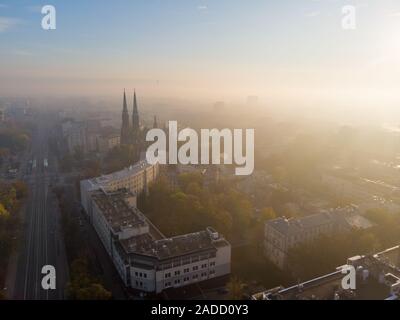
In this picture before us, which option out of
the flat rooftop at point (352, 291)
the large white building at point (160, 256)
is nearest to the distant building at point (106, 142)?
the large white building at point (160, 256)

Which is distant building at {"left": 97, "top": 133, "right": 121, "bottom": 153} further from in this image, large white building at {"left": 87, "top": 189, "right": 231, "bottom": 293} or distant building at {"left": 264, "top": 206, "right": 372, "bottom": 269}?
distant building at {"left": 264, "top": 206, "right": 372, "bottom": 269}

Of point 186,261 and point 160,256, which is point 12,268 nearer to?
point 160,256

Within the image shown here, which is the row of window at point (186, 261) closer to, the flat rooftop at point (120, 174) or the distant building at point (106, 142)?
the flat rooftop at point (120, 174)

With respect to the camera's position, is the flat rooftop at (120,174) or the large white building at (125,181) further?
the flat rooftop at (120,174)

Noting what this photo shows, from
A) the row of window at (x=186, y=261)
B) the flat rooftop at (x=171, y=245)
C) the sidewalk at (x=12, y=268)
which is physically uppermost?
the flat rooftop at (x=171, y=245)

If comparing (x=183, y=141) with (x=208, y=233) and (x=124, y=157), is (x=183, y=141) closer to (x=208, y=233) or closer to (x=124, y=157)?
(x=124, y=157)

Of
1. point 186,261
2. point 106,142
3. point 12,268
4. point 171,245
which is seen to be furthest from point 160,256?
point 106,142
